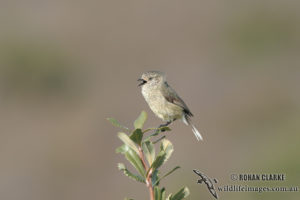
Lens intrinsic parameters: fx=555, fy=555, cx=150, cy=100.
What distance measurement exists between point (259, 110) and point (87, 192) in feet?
23.7

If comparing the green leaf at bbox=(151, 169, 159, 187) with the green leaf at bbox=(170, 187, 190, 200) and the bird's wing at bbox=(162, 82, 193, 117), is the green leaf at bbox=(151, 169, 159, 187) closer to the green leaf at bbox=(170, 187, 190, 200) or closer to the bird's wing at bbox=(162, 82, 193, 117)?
the green leaf at bbox=(170, 187, 190, 200)

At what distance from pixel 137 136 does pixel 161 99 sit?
3036 mm

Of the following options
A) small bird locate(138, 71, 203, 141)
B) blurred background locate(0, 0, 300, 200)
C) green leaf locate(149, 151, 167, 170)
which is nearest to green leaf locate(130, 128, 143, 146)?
green leaf locate(149, 151, 167, 170)

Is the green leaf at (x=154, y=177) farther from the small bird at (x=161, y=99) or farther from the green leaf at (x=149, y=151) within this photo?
the small bird at (x=161, y=99)

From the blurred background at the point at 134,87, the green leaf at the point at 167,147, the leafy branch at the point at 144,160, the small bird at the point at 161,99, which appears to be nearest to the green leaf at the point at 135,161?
the leafy branch at the point at 144,160

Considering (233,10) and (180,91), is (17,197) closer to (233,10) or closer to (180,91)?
(180,91)

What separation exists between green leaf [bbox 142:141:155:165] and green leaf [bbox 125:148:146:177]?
5 centimetres

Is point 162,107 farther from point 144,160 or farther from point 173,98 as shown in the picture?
point 144,160

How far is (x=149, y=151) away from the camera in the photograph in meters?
2.65

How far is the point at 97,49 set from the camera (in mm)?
27156

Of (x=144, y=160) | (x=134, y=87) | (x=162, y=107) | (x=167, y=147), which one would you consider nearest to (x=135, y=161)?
(x=144, y=160)

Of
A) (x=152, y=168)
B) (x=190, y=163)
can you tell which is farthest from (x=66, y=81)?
(x=152, y=168)

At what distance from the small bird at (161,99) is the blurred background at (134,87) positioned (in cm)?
595

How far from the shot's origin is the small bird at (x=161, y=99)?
5.59m
